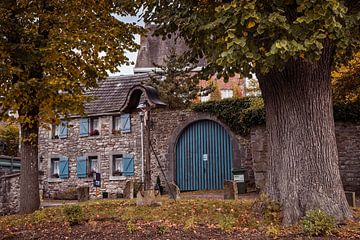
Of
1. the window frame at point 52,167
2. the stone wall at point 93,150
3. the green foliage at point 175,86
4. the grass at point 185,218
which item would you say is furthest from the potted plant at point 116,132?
the grass at point 185,218

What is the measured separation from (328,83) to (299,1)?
206 cm

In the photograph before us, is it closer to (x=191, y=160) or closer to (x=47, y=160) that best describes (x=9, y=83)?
(x=191, y=160)

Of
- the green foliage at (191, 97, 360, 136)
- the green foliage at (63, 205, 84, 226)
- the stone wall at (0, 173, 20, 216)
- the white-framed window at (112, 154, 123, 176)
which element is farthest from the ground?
the white-framed window at (112, 154, 123, 176)

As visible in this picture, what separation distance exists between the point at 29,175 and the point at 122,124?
10546 millimetres

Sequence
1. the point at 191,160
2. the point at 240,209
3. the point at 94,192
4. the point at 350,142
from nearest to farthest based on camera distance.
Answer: the point at 240,209 < the point at 350,142 < the point at 191,160 < the point at 94,192

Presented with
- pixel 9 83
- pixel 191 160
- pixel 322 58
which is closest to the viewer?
pixel 322 58

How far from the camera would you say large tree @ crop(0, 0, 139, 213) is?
950 cm

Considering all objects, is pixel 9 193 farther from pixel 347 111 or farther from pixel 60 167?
pixel 347 111

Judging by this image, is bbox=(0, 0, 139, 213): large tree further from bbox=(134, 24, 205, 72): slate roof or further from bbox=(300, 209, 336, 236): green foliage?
bbox=(134, 24, 205, 72): slate roof

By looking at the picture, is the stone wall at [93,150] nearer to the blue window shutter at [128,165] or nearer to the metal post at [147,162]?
the blue window shutter at [128,165]

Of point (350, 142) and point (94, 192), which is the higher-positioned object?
point (350, 142)

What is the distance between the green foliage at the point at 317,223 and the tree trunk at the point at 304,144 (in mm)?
336

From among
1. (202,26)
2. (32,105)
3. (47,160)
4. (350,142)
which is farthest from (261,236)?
(47,160)

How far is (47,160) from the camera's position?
23.8m
